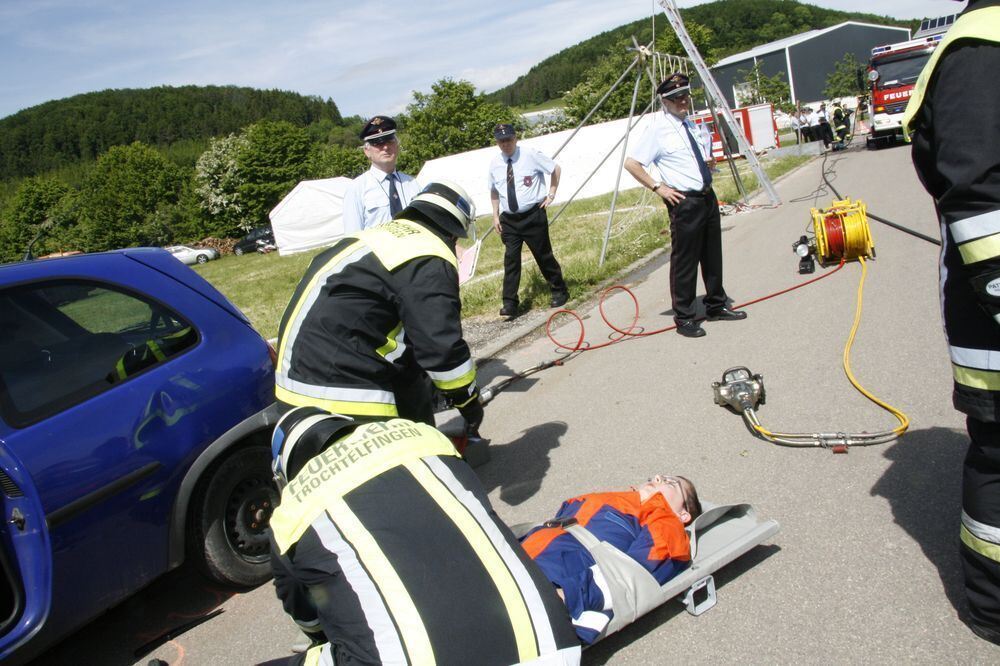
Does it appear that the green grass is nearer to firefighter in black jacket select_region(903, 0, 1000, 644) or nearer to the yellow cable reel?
firefighter in black jacket select_region(903, 0, 1000, 644)

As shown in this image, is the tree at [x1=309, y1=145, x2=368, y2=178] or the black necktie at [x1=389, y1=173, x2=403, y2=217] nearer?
the black necktie at [x1=389, y1=173, x2=403, y2=217]

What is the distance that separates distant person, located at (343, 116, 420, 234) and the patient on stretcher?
344 centimetres

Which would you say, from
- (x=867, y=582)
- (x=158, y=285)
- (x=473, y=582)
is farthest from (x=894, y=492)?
(x=158, y=285)

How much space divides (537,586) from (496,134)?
6.77 metres

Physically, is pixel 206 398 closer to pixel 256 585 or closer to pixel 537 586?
pixel 256 585

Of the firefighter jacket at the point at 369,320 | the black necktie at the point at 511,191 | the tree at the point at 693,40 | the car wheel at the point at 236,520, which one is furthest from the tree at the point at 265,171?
the firefighter jacket at the point at 369,320

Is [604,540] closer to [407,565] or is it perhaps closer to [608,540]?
[608,540]

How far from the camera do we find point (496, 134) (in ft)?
27.2

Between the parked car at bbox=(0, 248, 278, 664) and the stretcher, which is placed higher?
the parked car at bbox=(0, 248, 278, 664)

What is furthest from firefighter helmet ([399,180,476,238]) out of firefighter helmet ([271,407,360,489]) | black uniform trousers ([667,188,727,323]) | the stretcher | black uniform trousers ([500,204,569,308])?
black uniform trousers ([500,204,569,308])

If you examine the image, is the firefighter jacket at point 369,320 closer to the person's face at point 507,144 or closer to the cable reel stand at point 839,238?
the person's face at point 507,144

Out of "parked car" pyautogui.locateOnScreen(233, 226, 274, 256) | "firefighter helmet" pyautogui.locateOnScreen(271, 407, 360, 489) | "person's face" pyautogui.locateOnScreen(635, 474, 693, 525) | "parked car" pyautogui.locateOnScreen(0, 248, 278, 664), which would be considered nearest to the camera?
"firefighter helmet" pyautogui.locateOnScreen(271, 407, 360, 489)

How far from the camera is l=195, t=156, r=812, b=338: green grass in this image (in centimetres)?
969

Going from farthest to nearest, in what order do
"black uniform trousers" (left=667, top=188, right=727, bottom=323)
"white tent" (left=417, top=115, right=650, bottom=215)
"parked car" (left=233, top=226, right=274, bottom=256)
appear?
"parked car" (left=233, top=226, right=274, bottom=256)
"white tent" (left=417, top=115, right=650, bottom=215)
"black uniform trousers" (left=667, top=188, right=727, bottom=323)
